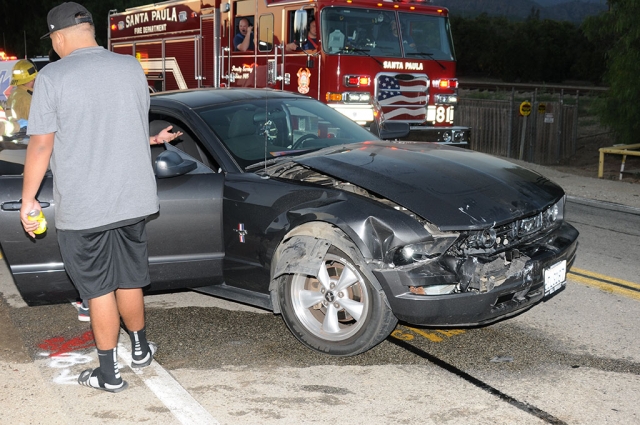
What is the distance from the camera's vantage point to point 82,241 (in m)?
4.23

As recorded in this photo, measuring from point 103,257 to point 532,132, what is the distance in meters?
17.1

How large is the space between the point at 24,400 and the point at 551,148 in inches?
698

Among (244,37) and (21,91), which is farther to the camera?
(244,37)

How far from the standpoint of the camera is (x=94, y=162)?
4148 millimetres

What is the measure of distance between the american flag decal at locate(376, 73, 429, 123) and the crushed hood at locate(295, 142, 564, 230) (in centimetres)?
708

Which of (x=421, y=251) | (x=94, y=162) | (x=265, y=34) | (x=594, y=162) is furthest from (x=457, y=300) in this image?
(x=594, y=162)

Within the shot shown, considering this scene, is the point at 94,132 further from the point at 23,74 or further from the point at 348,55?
the point at 348,55

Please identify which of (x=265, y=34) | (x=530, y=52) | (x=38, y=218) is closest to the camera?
(x=38, y=218)

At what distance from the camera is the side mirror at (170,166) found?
5.13 meters

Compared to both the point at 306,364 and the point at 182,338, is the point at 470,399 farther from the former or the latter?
the point at 182,338

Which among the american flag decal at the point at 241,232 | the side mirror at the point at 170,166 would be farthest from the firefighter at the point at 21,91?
the american flag decal at the point at 241,232

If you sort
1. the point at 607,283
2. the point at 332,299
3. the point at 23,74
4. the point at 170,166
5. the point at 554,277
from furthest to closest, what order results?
the point at 23,74 → the point at 607,283 → the point at 170,166 → the point at 554,277 → the point at 332,299

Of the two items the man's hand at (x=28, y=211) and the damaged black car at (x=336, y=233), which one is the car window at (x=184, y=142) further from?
the man's hand at (x=28, y=211)

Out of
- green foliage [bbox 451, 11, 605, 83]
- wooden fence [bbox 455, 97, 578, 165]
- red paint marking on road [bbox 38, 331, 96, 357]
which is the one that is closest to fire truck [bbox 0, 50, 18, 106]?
wooden fence [bbox 455, 97, 578, 165]
